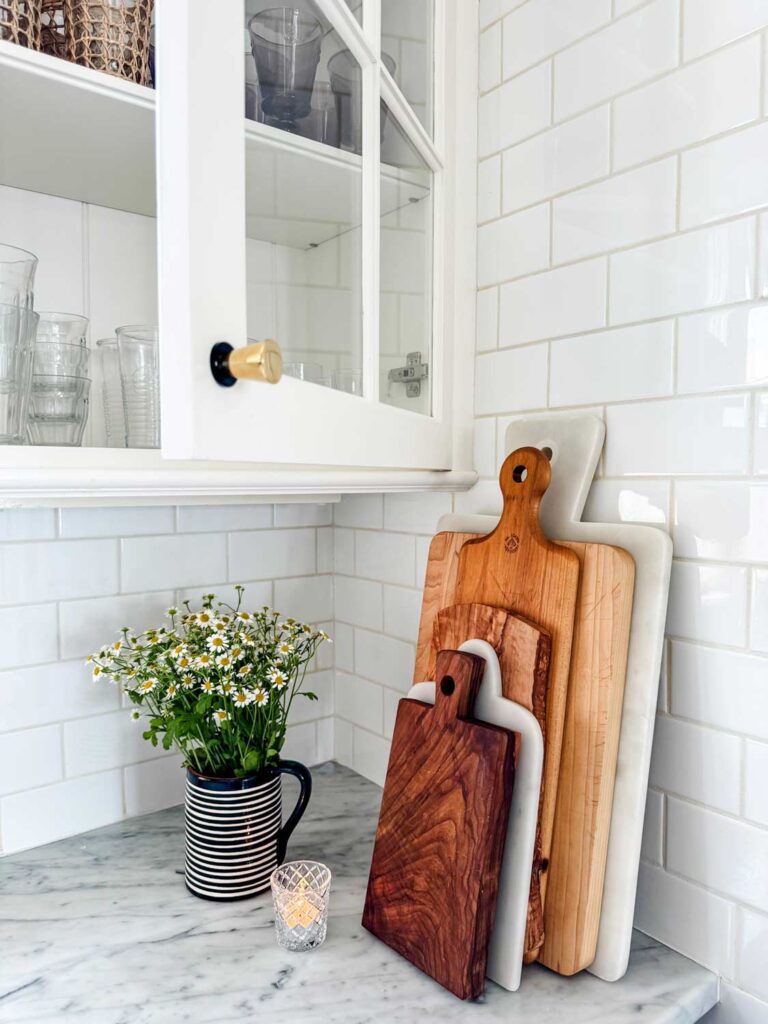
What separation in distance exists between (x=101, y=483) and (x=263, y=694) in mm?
323

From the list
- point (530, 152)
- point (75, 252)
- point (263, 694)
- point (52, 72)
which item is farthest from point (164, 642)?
point (530, 152)

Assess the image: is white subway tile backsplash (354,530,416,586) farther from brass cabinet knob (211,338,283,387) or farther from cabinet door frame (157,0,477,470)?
brass cabinet knob (211,338,283,387)

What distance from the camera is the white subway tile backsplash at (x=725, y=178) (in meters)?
0.71

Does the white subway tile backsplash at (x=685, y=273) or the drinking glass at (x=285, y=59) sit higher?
the drinking glass at (x=285, y=59)

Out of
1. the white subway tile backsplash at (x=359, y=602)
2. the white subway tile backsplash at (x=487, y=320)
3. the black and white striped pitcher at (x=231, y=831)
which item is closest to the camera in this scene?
the black and white striped pitcher at (x=231, y=831)

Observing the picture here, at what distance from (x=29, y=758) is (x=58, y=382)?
537mm

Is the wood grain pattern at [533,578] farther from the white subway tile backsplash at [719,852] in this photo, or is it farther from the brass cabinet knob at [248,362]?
the brass cabinet knob at [248,362]

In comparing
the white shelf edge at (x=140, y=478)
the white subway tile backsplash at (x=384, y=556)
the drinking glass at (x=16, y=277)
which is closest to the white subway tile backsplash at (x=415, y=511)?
the white subway tile backsplash at (x=384, y=556)

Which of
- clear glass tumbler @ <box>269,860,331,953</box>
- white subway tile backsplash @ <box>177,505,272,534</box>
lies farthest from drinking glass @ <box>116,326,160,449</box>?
clear glass tumbler @ <box>269,860,331,953</box>

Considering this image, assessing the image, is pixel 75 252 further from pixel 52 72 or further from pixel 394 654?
pixel 394 654

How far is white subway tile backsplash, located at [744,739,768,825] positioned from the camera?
72 cm

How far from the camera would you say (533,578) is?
0.81m

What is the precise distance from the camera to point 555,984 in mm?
754

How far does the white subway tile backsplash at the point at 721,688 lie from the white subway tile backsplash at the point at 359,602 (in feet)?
1.70
